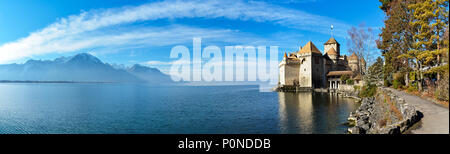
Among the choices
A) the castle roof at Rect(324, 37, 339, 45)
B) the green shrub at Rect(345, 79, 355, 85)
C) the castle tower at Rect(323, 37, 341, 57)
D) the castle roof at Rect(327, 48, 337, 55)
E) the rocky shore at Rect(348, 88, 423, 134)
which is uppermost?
the castle roof at Rect(324, 37, 339, 45)

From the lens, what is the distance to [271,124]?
54.6 feet

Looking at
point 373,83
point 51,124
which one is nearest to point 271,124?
point 51,124

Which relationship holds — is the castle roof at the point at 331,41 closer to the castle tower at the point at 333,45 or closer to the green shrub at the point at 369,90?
the castle tower at the point at 333,45

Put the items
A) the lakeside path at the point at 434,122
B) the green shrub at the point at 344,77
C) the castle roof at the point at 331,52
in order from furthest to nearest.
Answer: the castle roof at the point at 331,52 → the green shrub at the point at 344,77 → the lakeside path at the point at 434,122

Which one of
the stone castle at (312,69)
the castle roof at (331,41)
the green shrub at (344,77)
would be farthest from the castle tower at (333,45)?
the green shrub at (344,77)

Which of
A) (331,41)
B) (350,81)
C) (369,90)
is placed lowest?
(369,90)

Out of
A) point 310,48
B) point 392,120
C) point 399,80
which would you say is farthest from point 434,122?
point 310,48

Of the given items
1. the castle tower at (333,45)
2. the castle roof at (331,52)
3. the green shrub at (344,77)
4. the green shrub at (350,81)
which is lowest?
the green shrub at (350,81)

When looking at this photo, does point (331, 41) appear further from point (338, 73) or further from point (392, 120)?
point (392, 120)

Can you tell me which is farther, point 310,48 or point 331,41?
point 331,41

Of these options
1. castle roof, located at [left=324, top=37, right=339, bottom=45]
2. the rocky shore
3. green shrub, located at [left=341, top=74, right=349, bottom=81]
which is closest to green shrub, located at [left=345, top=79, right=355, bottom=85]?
green shrub, located at [left=341, top=74, right=349, bottom=81]

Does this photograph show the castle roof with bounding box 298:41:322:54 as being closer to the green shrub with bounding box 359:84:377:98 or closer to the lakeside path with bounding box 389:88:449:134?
the green shrub with bounding box 359:84:377:98

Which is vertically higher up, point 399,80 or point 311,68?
point 311,68
